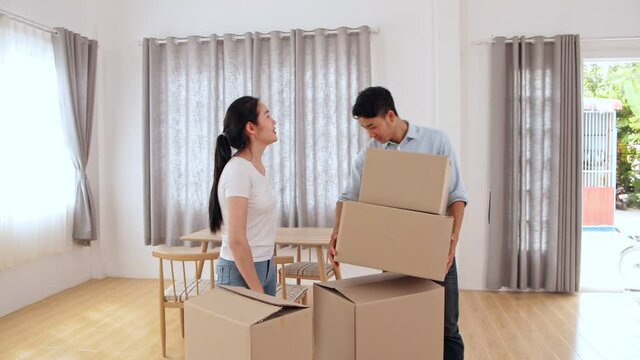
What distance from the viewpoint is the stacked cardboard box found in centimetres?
128

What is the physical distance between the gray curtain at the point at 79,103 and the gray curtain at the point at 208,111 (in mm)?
489

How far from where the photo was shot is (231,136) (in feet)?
5.70

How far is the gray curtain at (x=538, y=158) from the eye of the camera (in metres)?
4.19

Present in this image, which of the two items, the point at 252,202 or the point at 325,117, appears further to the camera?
the point at 325,117

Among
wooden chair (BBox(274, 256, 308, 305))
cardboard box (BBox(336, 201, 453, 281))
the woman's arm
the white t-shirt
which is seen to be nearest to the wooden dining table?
wooden chair (BBox(274, 256, 308, 305))

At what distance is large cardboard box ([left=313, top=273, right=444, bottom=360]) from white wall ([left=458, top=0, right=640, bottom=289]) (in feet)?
10.7

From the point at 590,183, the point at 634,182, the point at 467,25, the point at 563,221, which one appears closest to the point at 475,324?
the point at 563,221

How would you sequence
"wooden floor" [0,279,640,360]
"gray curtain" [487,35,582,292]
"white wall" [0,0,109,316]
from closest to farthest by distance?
1. "wooden floor" [0,279,640,360]
2. "white wall" [0,0,109,316]
3. "gray curtain" [487,35,582,292]

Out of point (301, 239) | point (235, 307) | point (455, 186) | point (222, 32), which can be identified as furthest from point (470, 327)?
point (222, 32)

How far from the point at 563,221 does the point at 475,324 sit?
1.36 metres

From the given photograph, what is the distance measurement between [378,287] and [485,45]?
3592 mm

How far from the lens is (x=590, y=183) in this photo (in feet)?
14.8

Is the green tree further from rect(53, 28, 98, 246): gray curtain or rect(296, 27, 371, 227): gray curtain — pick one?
rect(53, 28, 98, 246): gray curtain

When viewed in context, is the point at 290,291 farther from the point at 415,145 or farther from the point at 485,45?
the point at 485,45
